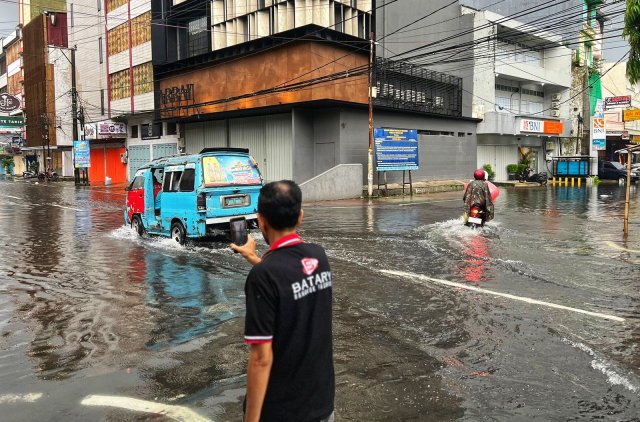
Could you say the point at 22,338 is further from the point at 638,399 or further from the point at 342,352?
the point at 638,399

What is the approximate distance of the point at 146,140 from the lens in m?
38.6

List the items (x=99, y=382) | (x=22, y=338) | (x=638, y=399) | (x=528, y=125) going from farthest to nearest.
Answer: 1. (x=528, y=125)
2. (x=22, y=338)
3. (x=99, y=382)
4. (x=638, y=399)

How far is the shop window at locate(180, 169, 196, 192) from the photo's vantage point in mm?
11195

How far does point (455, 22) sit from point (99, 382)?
3543 cm

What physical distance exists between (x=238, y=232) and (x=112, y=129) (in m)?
39.8

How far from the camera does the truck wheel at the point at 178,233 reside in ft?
38.0

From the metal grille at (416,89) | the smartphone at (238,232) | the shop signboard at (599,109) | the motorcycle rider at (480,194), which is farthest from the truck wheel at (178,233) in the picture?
the shop signboard at (599,109)

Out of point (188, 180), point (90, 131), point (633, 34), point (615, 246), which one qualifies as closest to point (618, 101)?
point (633, 34)

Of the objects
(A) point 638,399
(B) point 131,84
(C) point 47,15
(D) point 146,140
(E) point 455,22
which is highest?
(C) point 47,15

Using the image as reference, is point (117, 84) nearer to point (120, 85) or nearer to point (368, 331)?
point (120, 85)

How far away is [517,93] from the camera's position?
42.4 metres

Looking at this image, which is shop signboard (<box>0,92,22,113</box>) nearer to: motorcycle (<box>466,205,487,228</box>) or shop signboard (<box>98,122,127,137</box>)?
shop signboard (<box>98,122,127,137</box>)

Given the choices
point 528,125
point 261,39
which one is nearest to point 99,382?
point 261,39

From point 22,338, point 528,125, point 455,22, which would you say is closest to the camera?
point 22,338
